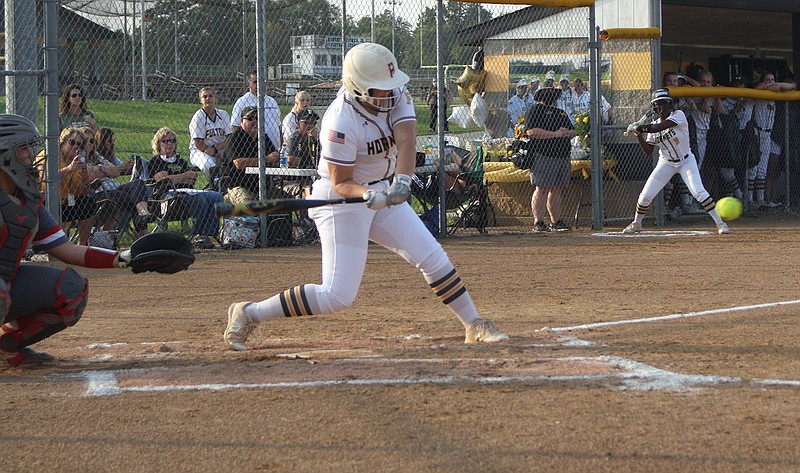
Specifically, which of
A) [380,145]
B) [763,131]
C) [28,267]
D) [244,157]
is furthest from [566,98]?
[28,267]

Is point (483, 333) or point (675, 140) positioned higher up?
point (675, 140)

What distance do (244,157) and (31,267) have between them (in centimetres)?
614

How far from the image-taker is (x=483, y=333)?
225 inches

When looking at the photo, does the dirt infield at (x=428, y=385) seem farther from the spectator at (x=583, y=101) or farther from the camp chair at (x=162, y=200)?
the spectator at (x=583, y=101)

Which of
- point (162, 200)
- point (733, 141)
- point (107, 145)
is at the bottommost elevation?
point (162, 200)

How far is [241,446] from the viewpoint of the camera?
384 centimetres

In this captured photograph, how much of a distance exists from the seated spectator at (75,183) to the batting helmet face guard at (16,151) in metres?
4.93

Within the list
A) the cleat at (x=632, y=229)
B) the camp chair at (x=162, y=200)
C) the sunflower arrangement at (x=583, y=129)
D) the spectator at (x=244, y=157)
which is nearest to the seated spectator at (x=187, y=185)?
the camp chair at (x=162, y=200)

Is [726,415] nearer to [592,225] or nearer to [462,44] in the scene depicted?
[592,225]

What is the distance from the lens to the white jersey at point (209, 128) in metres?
11.6

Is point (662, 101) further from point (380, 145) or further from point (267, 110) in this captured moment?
point (380, 145)

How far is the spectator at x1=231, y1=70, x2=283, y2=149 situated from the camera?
38.1ft

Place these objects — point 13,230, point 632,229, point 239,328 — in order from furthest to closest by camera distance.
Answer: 1. point 632,229
2. point 239,328
3. point 13,230

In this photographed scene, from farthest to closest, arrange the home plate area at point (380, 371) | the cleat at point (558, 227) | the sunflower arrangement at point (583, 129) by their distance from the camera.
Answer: the sunflower arrangement at point (583, 129), the cleat at point (558, 227), the home plate area at point (380, 371)
